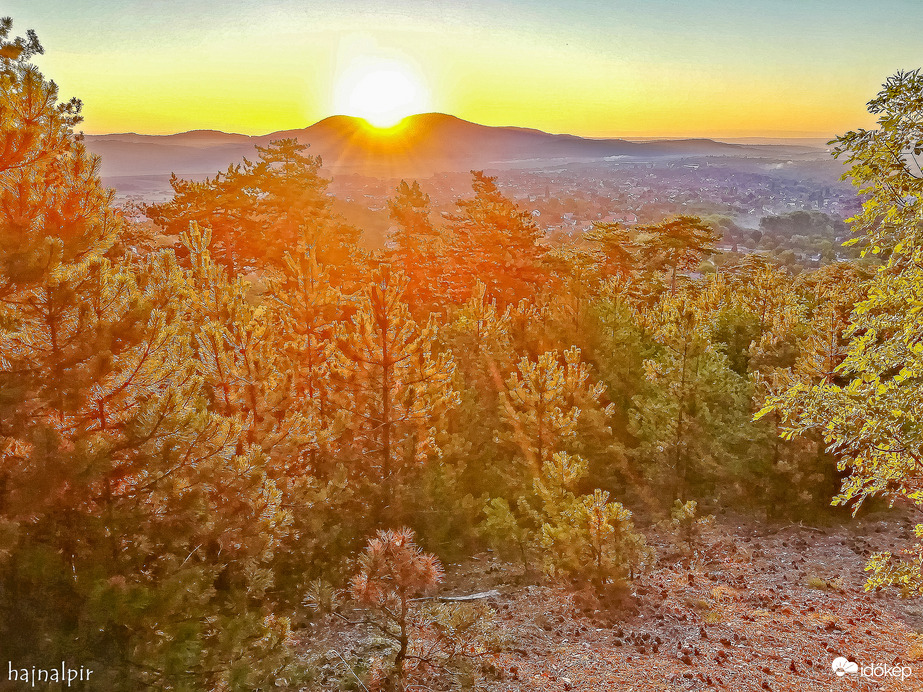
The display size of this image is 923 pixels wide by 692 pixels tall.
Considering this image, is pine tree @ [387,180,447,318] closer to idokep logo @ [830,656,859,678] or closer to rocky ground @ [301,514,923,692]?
rocky ground @ [301,514,923,692]

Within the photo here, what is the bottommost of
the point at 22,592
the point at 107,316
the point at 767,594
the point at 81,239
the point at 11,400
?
the point at 767,594

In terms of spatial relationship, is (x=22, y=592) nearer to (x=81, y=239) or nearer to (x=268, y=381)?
(x=81, y=239)

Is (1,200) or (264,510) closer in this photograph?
(1,200)

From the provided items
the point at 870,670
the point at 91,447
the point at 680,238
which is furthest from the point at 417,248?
the point at 91,447

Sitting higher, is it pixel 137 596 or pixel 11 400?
pixel 11 400

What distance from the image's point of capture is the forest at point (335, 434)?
5.13 m

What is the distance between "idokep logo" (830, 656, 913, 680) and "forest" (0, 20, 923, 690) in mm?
1842

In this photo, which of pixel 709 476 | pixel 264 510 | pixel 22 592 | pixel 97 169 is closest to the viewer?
pixel 22 592

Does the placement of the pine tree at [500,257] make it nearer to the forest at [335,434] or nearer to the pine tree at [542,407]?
the forest at [335,434]

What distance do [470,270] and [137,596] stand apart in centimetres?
2843

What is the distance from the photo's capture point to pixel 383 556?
25.6 ft

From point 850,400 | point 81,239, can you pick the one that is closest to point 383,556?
point 81,239

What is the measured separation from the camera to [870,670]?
29.5 ft

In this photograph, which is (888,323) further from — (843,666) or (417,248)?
(417,248)
